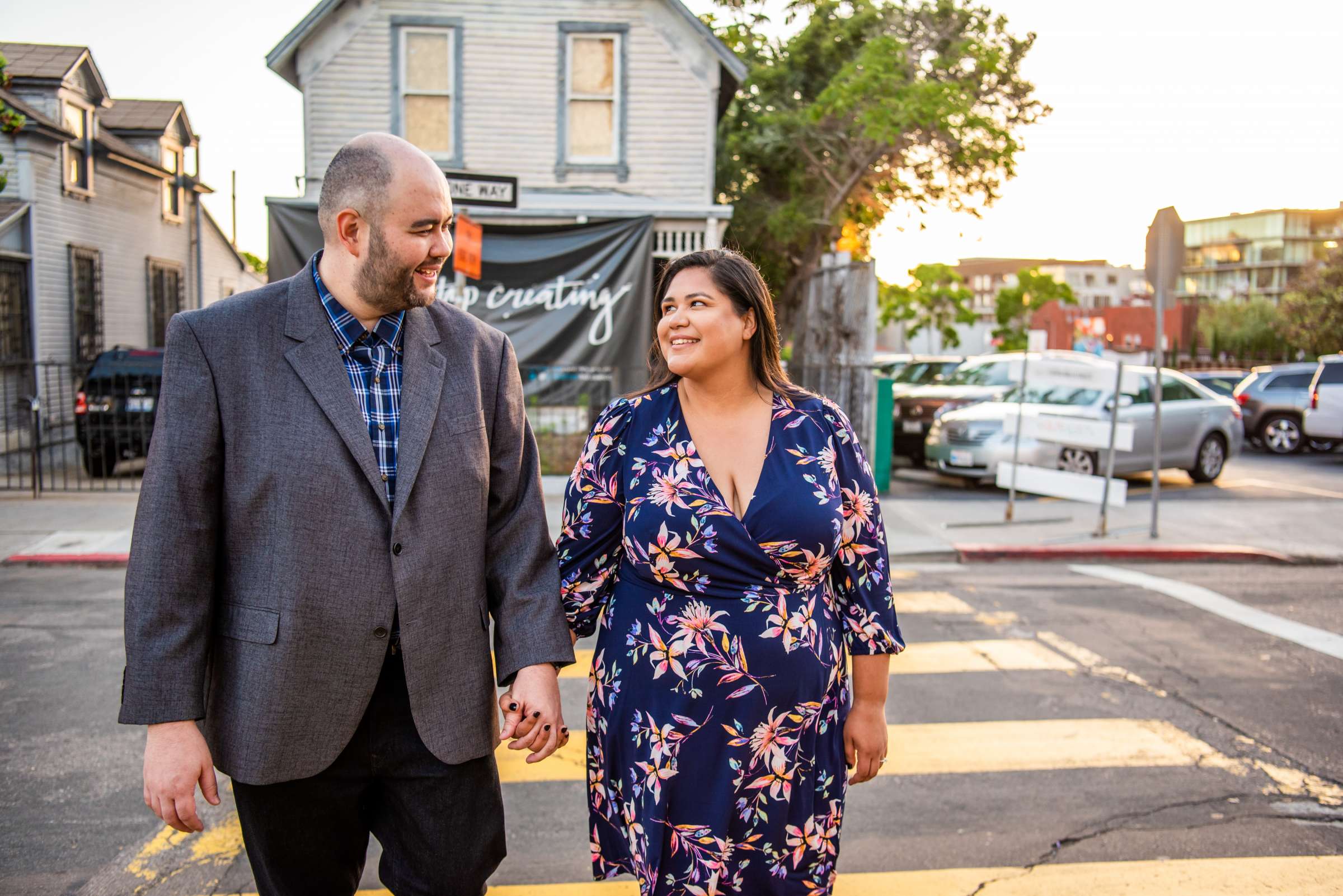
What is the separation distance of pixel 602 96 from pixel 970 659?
13040mm

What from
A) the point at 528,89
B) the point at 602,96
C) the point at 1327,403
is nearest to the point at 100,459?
the point at 528,89

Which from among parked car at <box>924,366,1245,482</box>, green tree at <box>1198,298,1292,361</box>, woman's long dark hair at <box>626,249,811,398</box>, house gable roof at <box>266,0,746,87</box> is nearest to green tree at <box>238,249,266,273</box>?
house gable roof at <box>266,0,746,87</box>

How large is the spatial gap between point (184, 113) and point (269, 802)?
25.9 metres

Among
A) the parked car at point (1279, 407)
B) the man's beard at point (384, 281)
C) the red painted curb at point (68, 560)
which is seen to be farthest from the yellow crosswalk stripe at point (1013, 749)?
the parked car at point (1279, 407)

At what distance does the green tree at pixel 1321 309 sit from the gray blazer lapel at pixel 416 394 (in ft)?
134

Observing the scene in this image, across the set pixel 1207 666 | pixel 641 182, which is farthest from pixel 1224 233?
pixel 1207 666

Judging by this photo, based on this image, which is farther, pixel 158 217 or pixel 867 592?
pixel 158 217

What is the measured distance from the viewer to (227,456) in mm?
2078

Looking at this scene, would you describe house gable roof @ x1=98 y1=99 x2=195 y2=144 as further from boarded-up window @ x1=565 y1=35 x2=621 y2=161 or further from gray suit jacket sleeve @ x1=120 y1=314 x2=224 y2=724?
gray suit jacket sleeve @ x1=120 y1=314 x2=224 y2=724

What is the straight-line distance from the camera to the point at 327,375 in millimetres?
2137

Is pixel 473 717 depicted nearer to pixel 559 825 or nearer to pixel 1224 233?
pixel 559 825

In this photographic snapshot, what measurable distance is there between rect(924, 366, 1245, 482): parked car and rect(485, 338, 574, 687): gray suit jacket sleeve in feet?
37.9

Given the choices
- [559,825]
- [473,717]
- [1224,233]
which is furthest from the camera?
[1224,233]

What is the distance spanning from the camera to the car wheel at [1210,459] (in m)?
15.2
